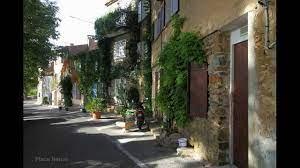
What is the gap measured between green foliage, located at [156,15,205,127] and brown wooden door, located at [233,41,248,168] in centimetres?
214

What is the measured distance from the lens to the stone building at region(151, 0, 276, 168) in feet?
23.2

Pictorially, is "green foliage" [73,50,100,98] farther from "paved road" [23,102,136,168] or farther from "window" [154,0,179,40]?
"paved road" [23,102,136,168]

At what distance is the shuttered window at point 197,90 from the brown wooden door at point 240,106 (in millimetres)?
1875

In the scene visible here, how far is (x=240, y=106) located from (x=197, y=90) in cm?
311

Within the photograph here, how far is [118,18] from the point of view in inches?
1351

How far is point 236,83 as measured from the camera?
9352mm

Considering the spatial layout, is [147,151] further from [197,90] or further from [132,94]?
[132,94]

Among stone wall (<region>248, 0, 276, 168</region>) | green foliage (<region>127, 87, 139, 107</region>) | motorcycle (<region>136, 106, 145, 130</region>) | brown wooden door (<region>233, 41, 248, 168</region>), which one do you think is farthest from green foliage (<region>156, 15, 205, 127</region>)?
green foliage (<region>127, 87, 139, 107</region>)

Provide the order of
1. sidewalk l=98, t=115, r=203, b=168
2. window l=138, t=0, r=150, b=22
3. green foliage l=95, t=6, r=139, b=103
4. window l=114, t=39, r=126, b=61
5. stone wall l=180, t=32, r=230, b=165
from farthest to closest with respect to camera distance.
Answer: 1. window l=114, t=39, r=126, b=61
2. green foliage l=95, t=6, r=139, b=103
3. window l=138, t=0, r=150, b=22
4. sidewalk l=98, t=115, r=203, b=168
5. stone wall l=180, t=32, r=230, b=165

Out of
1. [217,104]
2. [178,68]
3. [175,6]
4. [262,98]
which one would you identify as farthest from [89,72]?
[262,98]

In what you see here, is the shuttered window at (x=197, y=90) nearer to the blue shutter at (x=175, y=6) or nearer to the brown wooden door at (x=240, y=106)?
the brown wooden door at (x=240, y=106)

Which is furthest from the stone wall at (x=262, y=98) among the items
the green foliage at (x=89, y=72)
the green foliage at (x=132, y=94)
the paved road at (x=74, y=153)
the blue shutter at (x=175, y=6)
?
the green foliage at (x=89, y=72)
